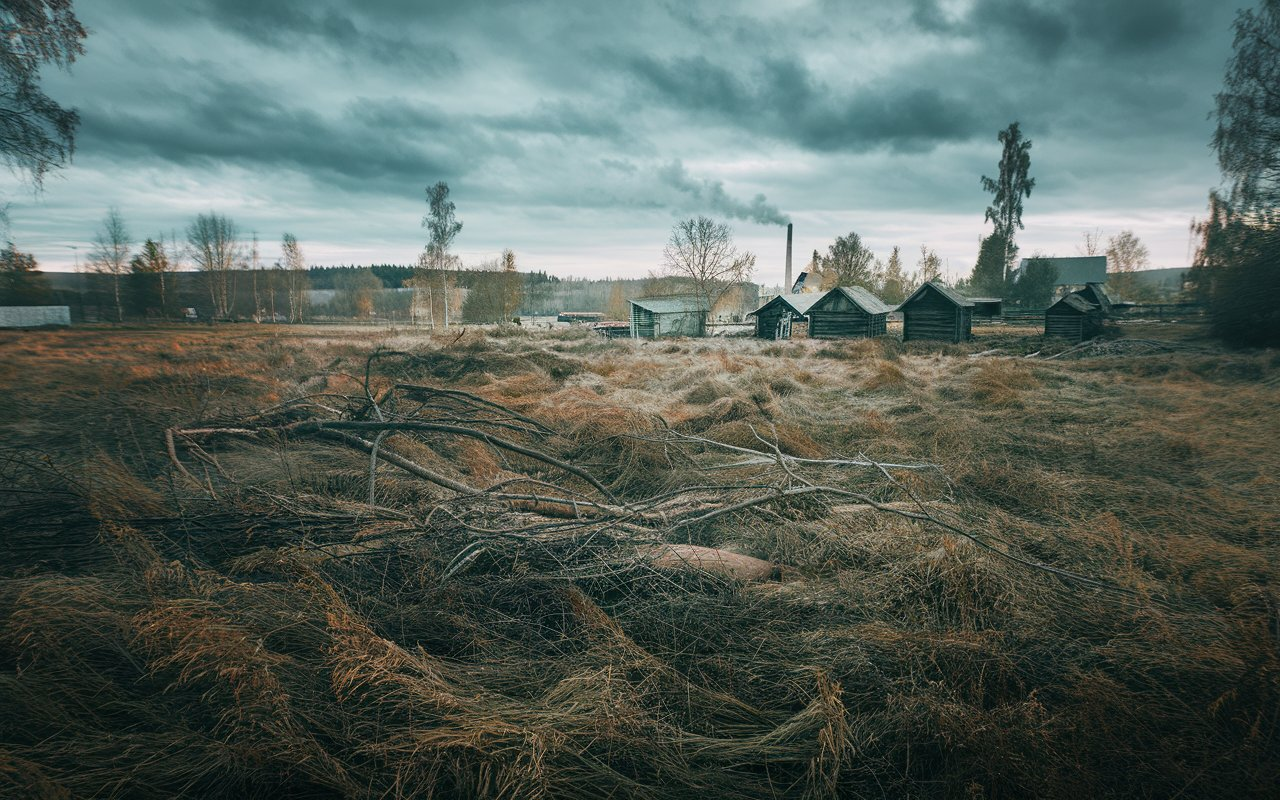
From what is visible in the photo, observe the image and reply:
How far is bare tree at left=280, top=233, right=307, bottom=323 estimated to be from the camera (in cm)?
4609

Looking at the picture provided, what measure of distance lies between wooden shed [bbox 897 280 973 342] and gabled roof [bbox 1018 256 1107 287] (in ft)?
141

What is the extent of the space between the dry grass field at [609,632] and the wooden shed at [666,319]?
3563 centimetres

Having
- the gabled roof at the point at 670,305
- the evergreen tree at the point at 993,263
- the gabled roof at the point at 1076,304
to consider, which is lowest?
the gabled roof at the point at 1076,304

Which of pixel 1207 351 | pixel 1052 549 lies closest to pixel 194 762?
pixel 1052 549

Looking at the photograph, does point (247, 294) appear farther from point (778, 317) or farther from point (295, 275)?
point (778, 317)

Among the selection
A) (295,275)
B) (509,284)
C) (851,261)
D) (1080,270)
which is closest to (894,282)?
(851,261)

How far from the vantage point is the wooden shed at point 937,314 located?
27266 mm

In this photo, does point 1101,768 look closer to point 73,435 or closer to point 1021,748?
point 1021,748

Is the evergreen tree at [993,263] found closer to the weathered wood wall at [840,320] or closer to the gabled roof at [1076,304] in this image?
the weathered wood wall at [840,320]

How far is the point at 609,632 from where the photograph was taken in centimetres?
253

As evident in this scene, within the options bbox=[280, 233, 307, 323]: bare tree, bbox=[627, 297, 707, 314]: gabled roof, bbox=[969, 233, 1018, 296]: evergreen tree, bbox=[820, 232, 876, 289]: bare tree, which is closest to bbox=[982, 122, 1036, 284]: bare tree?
bbox=[969, 233, 1018, 296]: evergreen tree

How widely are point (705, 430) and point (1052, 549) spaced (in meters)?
4.56

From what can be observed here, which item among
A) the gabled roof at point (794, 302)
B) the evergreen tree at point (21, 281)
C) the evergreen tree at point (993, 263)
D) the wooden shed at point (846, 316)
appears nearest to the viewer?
the evergreen tree at point (21, 281)

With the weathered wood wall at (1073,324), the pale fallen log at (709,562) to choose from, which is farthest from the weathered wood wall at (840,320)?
the pale fallen log at (709,562)
